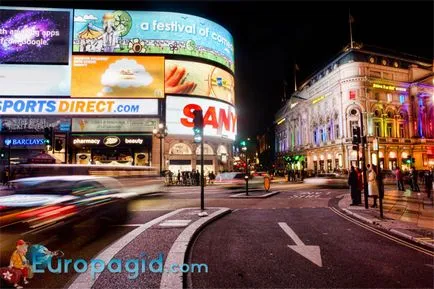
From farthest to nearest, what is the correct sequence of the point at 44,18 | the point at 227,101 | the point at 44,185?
the point at 227,101
the point at 44,18
the point at 44,185

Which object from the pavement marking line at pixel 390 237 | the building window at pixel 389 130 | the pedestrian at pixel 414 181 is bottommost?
the pavement marking line at pixel 390 237

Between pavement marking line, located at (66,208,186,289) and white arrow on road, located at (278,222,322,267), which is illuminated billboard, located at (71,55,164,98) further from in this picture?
white arrow on road, located at (278,222,322,267)

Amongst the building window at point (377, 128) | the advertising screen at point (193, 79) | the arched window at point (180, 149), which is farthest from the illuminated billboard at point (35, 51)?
the building window at point (377, 128)

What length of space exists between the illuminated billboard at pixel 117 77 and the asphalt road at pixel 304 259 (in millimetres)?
34428

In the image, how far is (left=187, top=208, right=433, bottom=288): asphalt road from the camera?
4.91 meters

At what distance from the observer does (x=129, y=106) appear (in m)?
40.5

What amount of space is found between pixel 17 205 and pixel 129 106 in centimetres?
3563

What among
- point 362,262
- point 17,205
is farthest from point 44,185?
point 362,262

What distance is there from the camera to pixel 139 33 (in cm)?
4331

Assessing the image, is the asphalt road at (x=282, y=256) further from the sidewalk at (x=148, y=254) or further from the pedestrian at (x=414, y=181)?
the pedestrian at (x=414, y=181)

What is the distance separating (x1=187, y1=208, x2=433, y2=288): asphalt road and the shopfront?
104ft

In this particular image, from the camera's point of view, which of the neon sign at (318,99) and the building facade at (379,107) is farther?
the neon sign at (318,99)

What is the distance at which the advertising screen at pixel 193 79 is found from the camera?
42.3m

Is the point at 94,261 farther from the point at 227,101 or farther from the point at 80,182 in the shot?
the point at 227,101
